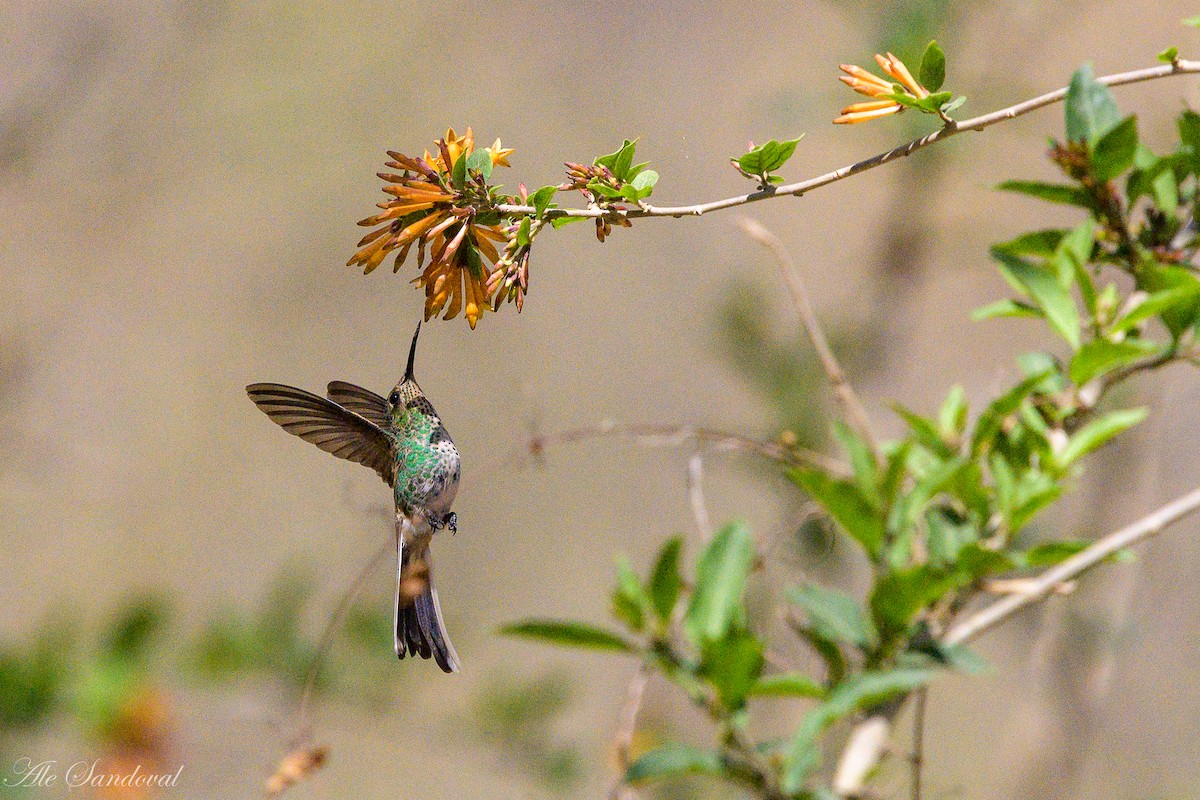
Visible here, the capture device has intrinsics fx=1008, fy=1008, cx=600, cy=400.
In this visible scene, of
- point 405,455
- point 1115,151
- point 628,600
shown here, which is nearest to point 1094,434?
point 1115,151

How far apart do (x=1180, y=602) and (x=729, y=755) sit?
6.71 ft

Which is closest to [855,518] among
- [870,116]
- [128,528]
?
[870,116]

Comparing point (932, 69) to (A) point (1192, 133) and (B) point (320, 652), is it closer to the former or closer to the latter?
(A) point (1192, 133)

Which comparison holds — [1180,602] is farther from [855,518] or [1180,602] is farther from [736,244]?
[855,518]

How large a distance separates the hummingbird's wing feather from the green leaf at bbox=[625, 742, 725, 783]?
1.10 ft

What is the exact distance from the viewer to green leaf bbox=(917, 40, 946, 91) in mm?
508

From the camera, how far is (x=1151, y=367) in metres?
0.51

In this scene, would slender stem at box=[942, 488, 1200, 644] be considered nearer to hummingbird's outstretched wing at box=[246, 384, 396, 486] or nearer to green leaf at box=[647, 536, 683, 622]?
green leaf at box=[647, 536, 683, 622]

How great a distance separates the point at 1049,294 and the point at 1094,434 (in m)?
0.08

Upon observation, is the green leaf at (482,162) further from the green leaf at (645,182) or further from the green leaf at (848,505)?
the green leaf at (848,505)

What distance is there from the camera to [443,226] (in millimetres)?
475
